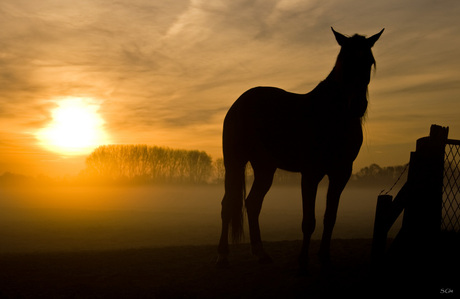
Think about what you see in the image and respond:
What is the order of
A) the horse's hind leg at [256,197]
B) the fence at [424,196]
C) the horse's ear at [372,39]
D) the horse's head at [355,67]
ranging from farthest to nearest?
the horse's hind leg at [256,197] → the horse's ear at [372,39] → the horse's head at [355,67] → the fence at [424,196]

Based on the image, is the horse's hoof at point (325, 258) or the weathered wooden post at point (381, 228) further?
the horse's hoof at point (325, 258)

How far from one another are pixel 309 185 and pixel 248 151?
2.01 metres

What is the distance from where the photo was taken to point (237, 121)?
7.99 metres

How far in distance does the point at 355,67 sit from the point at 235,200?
12.2 ft

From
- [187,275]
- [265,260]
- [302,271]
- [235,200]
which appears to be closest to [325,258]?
[302,271]

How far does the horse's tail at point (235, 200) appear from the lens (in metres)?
7.93

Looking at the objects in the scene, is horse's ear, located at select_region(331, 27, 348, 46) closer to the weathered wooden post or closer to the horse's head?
the horse's head

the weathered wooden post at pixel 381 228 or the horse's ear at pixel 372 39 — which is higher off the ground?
the horse's ear at pixel 372 39

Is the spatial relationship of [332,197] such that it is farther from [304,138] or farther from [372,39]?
[372,39]

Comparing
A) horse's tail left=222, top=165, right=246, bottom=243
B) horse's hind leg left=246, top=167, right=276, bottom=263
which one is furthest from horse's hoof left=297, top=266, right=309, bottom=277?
horse's tail left=222, top=165, right=246, bottom=243

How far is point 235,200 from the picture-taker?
802cm

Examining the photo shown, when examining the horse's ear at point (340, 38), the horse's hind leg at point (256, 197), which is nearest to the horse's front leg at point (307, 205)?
the horse's hind leg at point (256, 197)

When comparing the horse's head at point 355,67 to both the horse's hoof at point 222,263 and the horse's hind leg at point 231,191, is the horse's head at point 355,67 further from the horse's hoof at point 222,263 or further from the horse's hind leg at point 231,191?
the horse's hoof at point 222,263

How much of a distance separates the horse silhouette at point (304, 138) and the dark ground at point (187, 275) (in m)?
0.45
